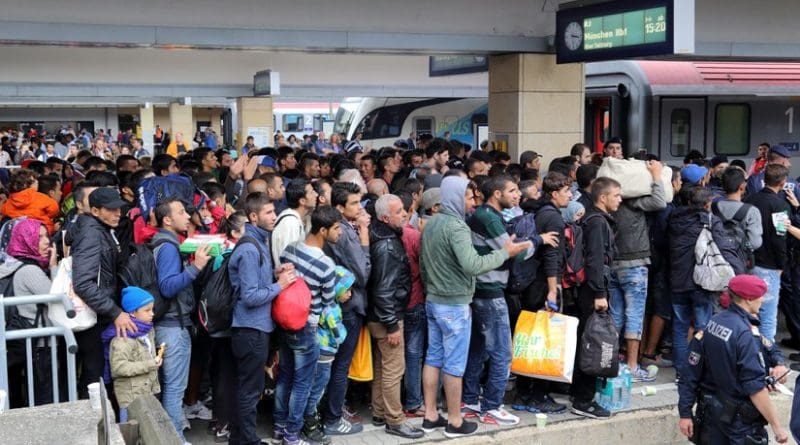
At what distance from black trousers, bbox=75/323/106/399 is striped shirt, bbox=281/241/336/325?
1.33 m

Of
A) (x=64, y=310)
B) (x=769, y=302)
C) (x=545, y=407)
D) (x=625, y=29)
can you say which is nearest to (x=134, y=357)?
(x=64, y=310)

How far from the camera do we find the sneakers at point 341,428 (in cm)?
669

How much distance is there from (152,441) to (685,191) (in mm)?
6074

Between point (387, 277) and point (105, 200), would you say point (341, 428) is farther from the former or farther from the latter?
point (105, 200)

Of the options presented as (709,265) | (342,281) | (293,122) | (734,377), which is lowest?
(734,377)

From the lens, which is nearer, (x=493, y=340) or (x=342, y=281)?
(x=342, y=281)

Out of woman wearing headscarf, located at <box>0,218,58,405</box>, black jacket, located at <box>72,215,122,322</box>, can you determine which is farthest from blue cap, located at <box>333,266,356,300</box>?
woman wearing headscarf, located at <box>0,218,58,405</box>

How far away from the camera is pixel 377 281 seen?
21.4 feet

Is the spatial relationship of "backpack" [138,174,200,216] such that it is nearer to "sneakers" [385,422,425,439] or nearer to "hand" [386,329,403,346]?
"hand" [386,329,403,346]

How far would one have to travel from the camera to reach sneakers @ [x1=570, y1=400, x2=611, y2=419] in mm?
7125

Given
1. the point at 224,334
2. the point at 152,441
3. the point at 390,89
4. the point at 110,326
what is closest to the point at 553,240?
the point at 224,334

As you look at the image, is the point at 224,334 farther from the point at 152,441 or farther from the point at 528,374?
the point at 152,441

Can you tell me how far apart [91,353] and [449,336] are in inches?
98.6

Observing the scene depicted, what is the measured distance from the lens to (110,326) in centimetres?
599
